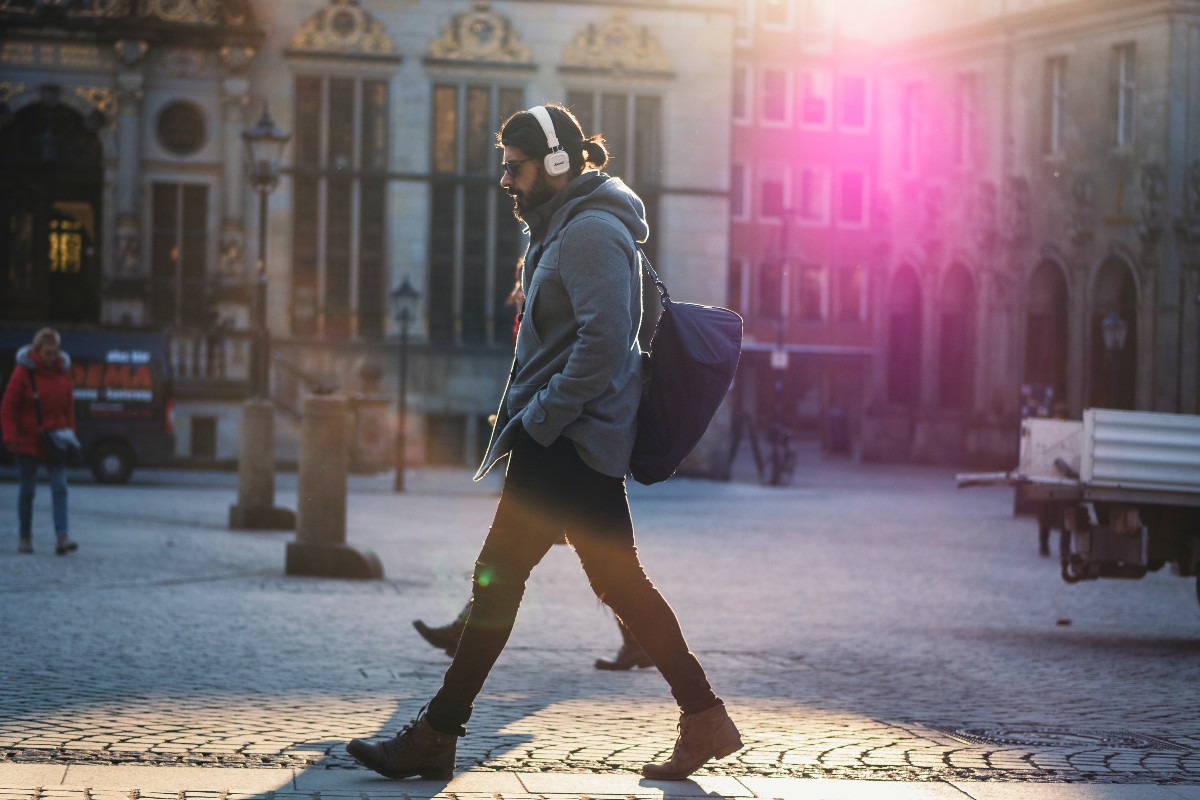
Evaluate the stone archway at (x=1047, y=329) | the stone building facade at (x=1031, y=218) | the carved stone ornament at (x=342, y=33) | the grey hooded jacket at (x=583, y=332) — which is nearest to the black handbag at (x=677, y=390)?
the grey hooded jacket at (x=583, y=332)

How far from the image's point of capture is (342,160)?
35.2 m

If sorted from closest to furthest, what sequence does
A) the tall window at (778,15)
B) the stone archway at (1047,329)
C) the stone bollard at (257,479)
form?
the stone bollard at (257,479), the stone archway at (1047,329), the tall window at (778,15)

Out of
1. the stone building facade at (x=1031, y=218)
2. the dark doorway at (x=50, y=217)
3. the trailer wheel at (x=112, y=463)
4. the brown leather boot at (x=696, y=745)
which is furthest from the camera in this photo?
the stone building facade at (x=1031, y=218)

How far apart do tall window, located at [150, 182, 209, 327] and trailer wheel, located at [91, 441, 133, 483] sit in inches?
278

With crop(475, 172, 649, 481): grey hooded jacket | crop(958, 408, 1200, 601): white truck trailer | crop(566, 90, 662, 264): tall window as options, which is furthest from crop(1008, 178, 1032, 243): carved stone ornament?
crop(475, 172, 649, 481): grey hooded jacket

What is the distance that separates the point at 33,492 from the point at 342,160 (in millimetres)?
21165

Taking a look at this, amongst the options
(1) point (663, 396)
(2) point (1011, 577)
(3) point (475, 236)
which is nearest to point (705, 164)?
(3) point (475, 236)

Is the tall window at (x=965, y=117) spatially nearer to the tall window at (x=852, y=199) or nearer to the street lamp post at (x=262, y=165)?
the tall window at (x=852, y=199)

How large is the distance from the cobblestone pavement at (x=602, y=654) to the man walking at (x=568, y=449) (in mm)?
402

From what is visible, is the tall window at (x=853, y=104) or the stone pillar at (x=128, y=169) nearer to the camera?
the stone pillar at (x=128, y=169)

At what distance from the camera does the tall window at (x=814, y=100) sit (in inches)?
2452

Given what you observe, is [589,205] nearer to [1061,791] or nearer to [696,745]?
[696,745]

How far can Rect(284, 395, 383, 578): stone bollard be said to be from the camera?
13508mm

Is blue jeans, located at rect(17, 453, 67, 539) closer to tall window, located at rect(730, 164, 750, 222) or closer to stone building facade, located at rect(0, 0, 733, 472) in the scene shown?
stone building facade, located at rect(0, 0, 733, 472)
